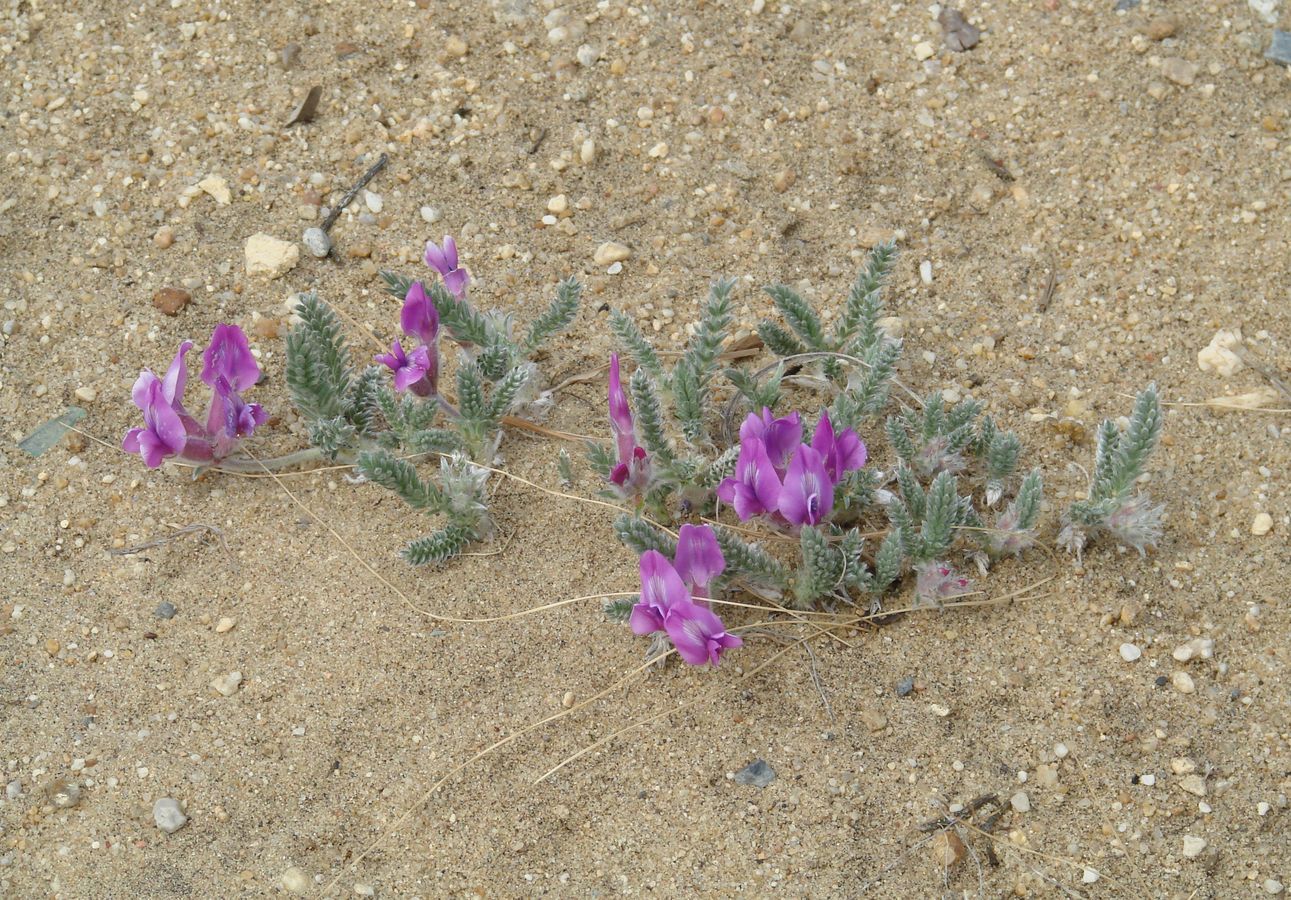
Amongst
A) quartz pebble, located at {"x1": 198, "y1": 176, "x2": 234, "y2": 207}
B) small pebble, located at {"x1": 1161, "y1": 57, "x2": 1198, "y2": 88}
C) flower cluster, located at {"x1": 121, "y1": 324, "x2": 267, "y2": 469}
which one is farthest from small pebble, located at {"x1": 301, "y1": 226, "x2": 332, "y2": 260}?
small pebble, located at {"x1": 1161, "y1": 57, "x2": 1198, "y2": 88}

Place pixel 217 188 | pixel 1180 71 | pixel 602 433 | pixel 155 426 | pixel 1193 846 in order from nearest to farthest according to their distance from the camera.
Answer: pixel 1193 846, pixel 155 426, pixel 602 433, pixel 217 188, pixel 1180 71

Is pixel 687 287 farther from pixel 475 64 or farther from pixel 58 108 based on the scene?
pixel 58 108

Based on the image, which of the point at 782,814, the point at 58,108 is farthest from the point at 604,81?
the point at 782,814

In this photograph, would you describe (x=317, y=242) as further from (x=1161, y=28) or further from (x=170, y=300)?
(x=1161, y=28)

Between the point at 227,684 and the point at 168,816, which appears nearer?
the point at 168,816

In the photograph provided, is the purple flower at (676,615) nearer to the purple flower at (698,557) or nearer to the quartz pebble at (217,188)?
the purple flower at (698,557)

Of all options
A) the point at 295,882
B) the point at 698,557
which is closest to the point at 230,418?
the point at 295,882
